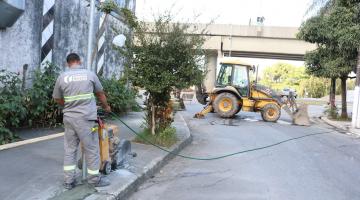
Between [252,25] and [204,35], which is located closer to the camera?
[204,35]

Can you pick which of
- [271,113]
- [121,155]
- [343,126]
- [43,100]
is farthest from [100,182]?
[343,126]

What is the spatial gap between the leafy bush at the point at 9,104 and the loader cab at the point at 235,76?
12.5 meters

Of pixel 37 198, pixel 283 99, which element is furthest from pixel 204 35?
pixel 283 99

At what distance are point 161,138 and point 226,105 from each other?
9.88m

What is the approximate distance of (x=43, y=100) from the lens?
9531mm

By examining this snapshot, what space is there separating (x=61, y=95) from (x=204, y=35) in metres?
5.12

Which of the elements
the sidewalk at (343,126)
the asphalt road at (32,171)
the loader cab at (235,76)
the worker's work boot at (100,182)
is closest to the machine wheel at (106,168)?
the worker's work boot at (100,182)

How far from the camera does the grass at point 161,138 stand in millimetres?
10204

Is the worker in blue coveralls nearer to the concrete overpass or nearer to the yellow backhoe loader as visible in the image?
the yellow backhoe loader

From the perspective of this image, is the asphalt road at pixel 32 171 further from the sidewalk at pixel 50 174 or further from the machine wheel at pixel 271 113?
the machine wheel at pixel 271 113

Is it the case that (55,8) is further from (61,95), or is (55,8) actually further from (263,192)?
(263,192)

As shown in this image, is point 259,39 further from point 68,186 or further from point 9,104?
point 68,186

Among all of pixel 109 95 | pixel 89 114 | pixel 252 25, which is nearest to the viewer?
pixel 89 114

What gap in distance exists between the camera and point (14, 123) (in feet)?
28.0
